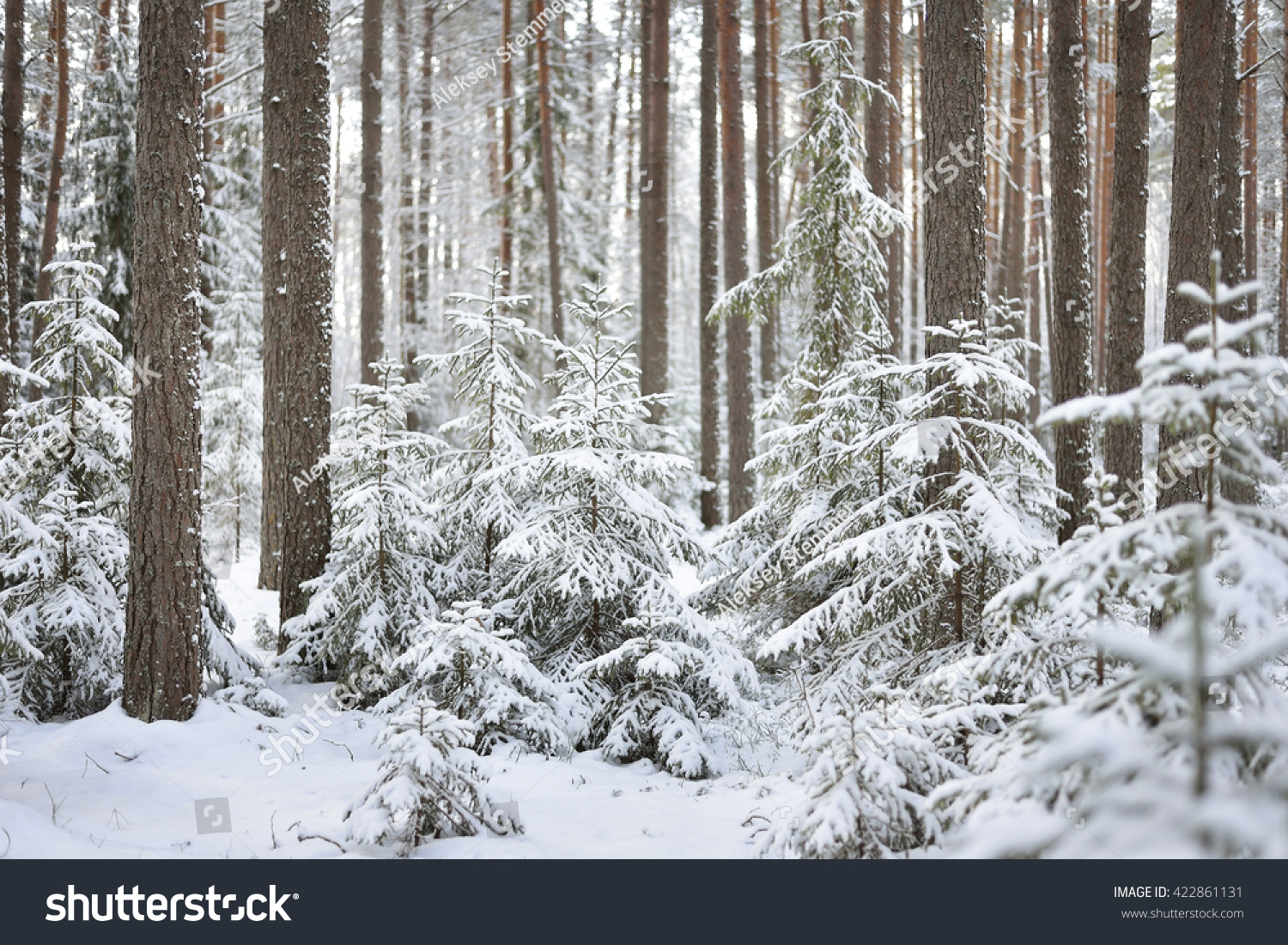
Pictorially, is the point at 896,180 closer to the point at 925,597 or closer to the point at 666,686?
the point at 925,597

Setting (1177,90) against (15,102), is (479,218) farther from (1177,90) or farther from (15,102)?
(1177,90)

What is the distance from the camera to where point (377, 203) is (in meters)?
12.3

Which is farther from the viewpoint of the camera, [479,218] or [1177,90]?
[479,218]

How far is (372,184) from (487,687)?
9.39 m

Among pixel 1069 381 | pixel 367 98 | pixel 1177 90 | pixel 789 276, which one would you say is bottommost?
pixel 1069 381

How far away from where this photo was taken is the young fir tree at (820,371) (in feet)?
22.2

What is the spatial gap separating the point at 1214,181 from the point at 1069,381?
2.11 meters

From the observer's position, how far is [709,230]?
45.3 feet

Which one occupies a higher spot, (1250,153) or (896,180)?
(1250,153)

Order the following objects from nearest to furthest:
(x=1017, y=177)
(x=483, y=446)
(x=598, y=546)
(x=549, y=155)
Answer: (x=598, y=546) → (x=483, y=446) → (x=549, y=155) → (x=1017, y=177)

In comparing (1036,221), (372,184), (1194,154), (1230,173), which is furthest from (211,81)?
(1036,221)

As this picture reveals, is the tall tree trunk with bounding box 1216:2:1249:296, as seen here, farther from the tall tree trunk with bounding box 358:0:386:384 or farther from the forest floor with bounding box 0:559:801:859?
the tall tree trunk with bounding box 358:0:386:384

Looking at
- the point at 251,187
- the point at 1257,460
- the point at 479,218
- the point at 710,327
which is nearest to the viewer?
the point at 1257,460

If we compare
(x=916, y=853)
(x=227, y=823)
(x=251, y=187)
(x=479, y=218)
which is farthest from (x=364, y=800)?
(x=479, y=218)
